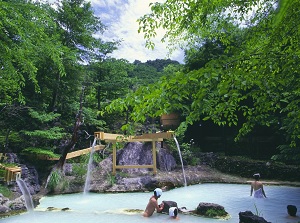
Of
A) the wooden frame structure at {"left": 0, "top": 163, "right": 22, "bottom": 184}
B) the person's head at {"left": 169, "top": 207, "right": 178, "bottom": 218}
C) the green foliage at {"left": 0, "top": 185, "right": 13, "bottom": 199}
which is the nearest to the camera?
the person's head at {"left": 169, "top": 207, "right": 178, "bottom": 218}

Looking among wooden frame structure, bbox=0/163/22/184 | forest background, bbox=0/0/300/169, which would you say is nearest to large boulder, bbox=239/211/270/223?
forest background, bbox=0/0/300/169

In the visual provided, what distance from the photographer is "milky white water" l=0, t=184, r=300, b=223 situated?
700 centimetres

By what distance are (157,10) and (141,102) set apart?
5.72 ft

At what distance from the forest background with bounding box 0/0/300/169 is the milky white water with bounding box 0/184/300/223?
6.59 ft

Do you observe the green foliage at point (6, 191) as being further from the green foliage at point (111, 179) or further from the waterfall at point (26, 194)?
the green foliage at point (111, 179)

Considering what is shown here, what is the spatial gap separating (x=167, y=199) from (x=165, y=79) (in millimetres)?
8420

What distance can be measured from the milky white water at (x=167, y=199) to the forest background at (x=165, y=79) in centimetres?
201

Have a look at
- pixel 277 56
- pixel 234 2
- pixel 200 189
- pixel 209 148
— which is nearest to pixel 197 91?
pixel 277 56

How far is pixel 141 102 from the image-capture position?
2.18 meters

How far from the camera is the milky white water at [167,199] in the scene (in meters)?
7.00

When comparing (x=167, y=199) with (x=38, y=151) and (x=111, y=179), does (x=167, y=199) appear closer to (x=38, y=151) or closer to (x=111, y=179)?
(x=111, y=179)

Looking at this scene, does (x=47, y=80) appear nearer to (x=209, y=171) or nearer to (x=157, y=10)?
(x=209, y=171)

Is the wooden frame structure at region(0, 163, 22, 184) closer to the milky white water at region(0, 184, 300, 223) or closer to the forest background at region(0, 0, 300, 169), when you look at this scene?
the milky white water at region(0, 184, 300, 223)

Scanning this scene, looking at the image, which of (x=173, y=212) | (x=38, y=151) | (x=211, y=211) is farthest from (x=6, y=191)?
(x=211, y=211)
